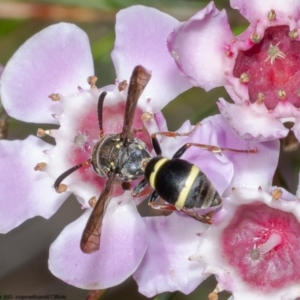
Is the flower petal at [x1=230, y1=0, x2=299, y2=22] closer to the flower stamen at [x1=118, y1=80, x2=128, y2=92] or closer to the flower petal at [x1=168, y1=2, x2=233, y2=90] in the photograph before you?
the flower petal at [x1=168, y1=2, x2=233, y2=90]

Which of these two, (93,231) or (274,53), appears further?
(274,53)

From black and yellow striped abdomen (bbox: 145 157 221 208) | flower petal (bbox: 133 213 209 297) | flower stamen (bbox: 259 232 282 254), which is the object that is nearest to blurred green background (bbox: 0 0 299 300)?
flower petal (bbox: 133 213 209 297)

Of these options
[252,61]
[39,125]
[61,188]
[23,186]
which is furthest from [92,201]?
[39,125]

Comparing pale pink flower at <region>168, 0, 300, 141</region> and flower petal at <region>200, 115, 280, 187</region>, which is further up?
pale pink flower at <region>168, 0, 300, 141</region>

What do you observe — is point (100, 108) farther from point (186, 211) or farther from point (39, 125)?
point (39, 125)

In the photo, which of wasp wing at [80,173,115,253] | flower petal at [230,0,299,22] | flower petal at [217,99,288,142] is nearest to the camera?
wasp wing at [80,173,115,253]

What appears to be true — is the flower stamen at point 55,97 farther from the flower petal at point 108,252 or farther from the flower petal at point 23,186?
the flower petal at point 108,252
